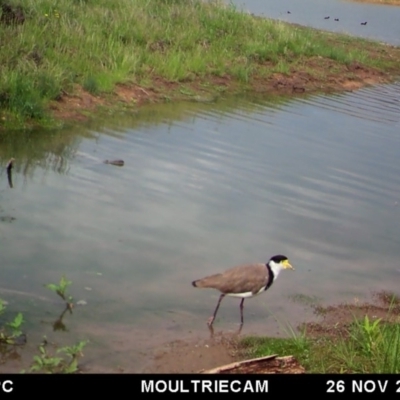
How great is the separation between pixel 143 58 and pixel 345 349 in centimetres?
1435

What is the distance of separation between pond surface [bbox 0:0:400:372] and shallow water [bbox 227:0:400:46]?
2139cm

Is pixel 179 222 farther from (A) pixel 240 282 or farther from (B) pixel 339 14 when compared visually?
(B) pixel 339 14

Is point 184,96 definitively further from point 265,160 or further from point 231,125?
point 265,160

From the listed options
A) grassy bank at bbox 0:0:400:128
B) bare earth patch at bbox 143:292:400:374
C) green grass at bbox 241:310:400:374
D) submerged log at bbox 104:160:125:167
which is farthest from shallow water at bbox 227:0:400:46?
green grass at bbox 241:310:400:374

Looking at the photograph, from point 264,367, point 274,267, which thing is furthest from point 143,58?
point 264,367

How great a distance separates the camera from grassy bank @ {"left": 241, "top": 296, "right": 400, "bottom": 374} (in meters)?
7.24

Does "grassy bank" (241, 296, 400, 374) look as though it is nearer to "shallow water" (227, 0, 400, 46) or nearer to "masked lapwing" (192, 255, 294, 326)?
"masked lapwing" (192, 255, 294, 326)

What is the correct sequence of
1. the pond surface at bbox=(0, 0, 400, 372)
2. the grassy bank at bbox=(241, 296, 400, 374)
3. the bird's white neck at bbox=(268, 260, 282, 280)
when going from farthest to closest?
the bird's white neck at bbox=(268, 260, 282, 280), the pond surface at bbox=(0, 0, 400, 372), the grassy bank at bbox=(241, 296, 400, 374)

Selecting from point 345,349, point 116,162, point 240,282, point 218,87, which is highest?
point 345,349

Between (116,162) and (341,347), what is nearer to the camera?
(341,347)

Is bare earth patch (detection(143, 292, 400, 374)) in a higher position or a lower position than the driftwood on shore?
lower

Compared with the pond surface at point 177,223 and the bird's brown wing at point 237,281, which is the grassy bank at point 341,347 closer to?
the pond surface at point 177,223

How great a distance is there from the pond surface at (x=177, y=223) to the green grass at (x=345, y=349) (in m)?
0.66

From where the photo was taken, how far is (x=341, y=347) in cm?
777
